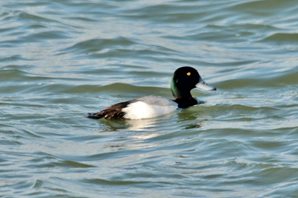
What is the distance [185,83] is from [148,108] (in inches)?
42.6

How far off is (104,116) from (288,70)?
356 centimetres

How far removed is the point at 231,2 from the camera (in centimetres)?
2112

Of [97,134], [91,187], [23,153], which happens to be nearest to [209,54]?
[97,134]

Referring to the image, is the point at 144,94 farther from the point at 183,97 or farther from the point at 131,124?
the point at 131,124

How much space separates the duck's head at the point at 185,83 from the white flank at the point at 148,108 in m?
0.62

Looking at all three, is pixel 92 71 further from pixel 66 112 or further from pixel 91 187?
pixel 91 187

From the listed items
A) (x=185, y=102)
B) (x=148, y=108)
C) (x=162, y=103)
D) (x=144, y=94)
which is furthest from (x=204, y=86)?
(x=148, y=108)

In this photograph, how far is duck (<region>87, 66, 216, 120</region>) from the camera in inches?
527

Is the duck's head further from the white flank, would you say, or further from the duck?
the white flank

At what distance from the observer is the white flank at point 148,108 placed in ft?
44.0

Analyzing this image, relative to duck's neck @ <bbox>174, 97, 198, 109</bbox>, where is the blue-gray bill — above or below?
above

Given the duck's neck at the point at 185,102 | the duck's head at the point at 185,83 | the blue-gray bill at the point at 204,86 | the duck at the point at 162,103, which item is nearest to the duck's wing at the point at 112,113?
the duck at the point at 162,103

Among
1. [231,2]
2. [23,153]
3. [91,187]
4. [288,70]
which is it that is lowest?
[91,187]

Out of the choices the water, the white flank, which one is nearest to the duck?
the white flank
